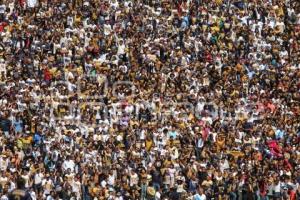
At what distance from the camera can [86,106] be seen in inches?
1646

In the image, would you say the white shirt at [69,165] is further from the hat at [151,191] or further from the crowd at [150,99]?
the hat at [151,191]

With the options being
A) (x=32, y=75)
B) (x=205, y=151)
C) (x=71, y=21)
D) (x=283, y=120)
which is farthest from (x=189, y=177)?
(x=71, y=21)

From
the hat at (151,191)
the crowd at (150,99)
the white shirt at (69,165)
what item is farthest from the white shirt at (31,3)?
the hat at (151,191)

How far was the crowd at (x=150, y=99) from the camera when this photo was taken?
37.5 metres

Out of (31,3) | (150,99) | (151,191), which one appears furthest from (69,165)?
(31,3)

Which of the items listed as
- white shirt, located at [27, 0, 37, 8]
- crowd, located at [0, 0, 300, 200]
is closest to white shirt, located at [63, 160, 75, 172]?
crowd, located at [0, 0, 300, 200]

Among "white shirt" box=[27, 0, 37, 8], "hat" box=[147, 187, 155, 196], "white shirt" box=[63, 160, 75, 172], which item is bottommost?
"hat" box=[147, 187, 155, 196]

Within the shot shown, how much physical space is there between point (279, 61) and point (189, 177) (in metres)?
10.7

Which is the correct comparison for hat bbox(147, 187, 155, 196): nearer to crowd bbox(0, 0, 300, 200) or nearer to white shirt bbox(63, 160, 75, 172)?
crowd bbox(0, 0, 300, 200)

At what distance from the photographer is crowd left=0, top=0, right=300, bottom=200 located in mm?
37531

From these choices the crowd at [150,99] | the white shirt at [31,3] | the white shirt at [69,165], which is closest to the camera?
the crowd at [150,99]

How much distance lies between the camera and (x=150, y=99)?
139 ft

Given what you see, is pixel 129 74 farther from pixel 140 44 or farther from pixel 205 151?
pixel 205 151

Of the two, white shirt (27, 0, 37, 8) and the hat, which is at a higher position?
white shirt (27, 0, 37, 8)
